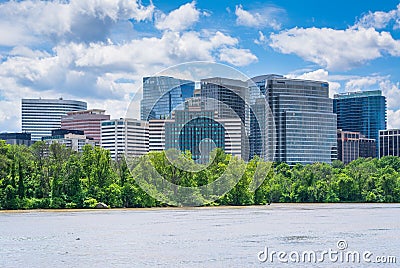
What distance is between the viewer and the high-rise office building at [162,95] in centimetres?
5200

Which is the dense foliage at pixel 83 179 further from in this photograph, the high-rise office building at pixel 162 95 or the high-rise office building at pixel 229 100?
the high-rise office building at pixel 162 95

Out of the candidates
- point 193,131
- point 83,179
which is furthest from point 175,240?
point 83,179

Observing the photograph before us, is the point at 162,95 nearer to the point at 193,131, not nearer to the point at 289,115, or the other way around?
the point at 193,131

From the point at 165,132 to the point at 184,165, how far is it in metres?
22.3

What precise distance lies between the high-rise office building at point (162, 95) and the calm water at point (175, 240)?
9.47 metres

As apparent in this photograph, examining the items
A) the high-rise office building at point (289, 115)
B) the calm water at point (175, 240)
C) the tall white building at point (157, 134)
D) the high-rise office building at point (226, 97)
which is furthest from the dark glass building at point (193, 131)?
the high-rise office building at point (289, 115)

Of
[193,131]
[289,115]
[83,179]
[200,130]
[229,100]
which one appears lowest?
[83,179]

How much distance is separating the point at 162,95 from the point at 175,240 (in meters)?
10.6

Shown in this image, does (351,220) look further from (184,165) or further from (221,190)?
(221,190)

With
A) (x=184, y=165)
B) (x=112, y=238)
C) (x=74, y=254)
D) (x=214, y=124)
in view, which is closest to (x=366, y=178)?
(x=184, y=165)

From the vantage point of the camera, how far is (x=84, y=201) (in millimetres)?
98875

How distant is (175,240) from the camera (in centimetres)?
5091

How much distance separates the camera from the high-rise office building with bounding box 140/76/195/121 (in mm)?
52000

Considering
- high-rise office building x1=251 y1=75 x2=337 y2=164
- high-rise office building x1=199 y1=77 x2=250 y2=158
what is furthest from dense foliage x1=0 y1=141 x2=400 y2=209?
high-rise office building x1=251 y1=75 x2=337 y2=164
